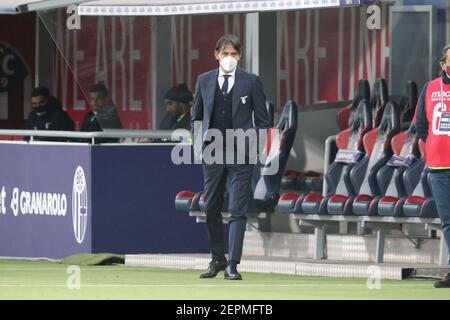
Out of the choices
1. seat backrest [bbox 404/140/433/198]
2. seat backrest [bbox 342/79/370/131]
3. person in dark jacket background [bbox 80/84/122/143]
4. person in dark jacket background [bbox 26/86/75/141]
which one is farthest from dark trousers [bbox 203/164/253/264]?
person in dark jacket background [bbox 26/86/75/141]

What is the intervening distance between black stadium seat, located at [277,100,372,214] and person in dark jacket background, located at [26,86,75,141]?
16.3 feet

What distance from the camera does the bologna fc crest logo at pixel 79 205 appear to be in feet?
63.4

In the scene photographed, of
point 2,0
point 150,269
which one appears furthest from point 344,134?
point 2,0

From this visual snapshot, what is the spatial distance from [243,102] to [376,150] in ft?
9.27

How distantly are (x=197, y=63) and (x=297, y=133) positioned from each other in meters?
1.86

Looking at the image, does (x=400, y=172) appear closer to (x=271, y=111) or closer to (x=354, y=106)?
(x=354, y=106)

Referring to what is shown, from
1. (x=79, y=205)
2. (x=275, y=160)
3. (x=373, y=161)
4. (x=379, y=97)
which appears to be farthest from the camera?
(x=79, y=205)

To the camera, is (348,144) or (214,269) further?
(348,144)

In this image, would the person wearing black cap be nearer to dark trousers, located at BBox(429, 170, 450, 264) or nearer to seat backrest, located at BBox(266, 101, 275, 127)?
seat backrest, located at BBox(266, 101, 275, 127)

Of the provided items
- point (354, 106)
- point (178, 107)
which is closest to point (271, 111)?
point (354, 106)

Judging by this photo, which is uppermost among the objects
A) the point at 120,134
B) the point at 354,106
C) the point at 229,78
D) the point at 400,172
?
the point at 229,78

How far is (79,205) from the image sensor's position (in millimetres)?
19422

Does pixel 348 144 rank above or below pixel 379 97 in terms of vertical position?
below

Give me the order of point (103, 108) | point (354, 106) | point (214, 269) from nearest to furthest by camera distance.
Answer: point (214, 269) → point (354, 106) → point (103, 108)
